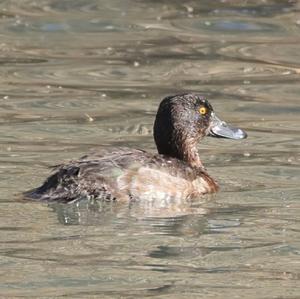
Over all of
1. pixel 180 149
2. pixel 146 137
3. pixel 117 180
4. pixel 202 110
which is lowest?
pixel 146 137

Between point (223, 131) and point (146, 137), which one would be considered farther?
point (146, 137)

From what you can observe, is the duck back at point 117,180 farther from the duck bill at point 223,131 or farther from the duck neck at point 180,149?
the duck bill at point 223,131

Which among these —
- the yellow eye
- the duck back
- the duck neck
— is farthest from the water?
the yellow eye

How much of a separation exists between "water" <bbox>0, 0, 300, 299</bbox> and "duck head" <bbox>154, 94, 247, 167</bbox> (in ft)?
0.99

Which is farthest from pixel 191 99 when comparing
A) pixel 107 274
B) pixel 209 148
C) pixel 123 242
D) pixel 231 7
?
pixel 231 7

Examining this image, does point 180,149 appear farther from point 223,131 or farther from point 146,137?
point 146,137

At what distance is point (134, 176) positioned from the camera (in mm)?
11102

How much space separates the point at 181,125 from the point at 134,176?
1214mm

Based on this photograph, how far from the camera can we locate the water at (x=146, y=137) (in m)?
8.88

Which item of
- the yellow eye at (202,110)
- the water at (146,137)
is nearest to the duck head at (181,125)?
the yellow eye at (202,110)

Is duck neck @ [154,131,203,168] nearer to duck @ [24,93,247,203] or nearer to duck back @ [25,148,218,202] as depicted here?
duck @ [24,93,247,203]

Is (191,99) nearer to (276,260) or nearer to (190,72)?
(276,260)

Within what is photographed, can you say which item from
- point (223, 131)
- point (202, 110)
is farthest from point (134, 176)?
point (223, 131)

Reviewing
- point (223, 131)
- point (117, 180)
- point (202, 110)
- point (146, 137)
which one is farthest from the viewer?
point (146, 137)
